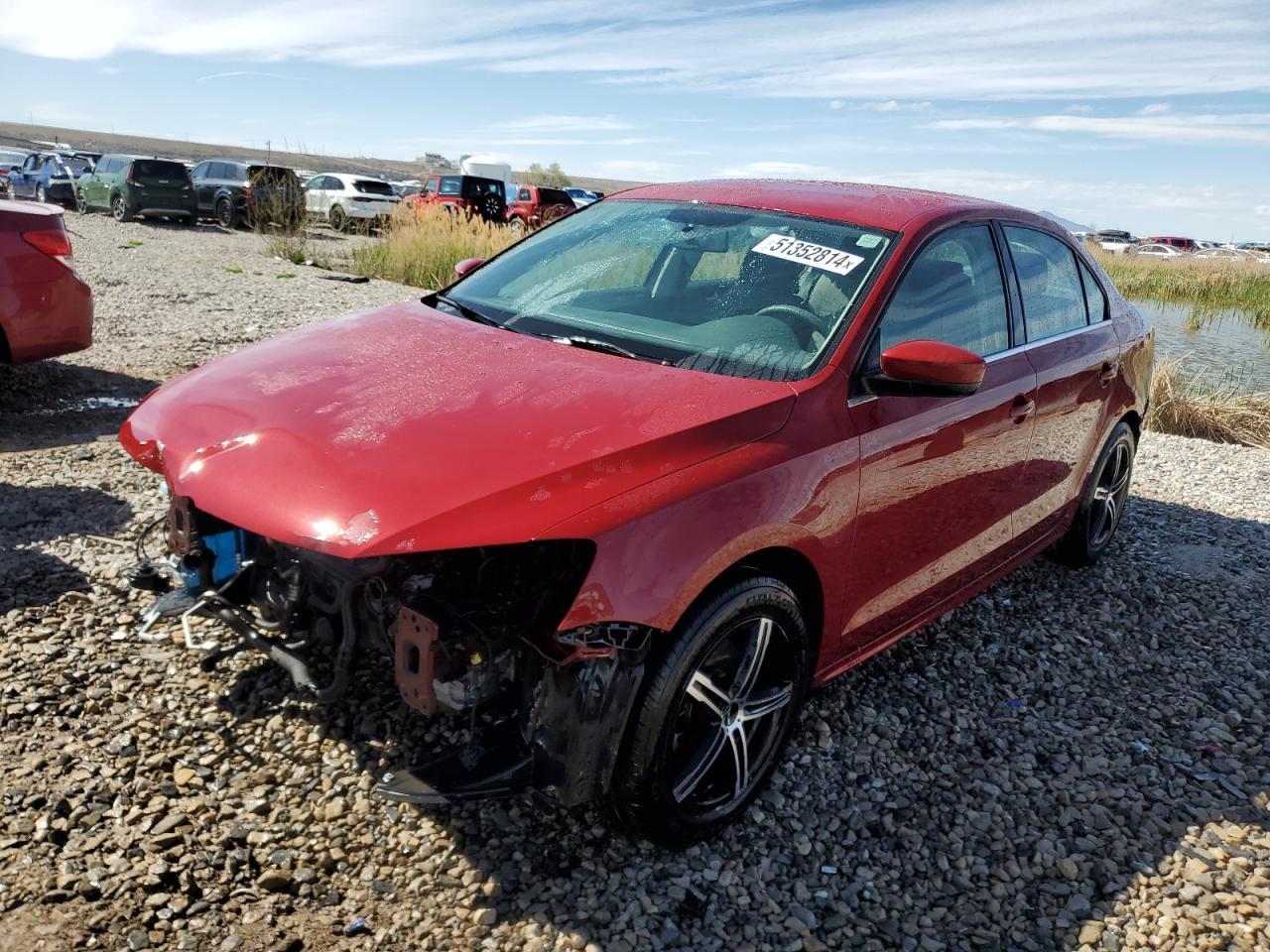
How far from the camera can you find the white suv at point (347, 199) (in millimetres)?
25156

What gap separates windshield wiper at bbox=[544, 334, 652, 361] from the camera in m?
3.05

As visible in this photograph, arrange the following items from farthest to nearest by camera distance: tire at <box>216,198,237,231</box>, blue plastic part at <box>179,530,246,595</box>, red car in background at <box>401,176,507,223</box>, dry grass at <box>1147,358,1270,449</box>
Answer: red car in background at <box>401,176,507,223</box> < tire at <box>216,198,237,231</box> < dry grass at <box>1147,358,1270,449</box> < blue plastic part at <box>179,530,246,595</box>

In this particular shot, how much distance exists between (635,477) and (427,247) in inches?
530

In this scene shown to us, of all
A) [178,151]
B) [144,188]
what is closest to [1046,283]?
[144,188]

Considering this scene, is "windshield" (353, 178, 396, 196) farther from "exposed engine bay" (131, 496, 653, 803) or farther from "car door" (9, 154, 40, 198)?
"exposed engine bay" (131, 496, 653, 803)

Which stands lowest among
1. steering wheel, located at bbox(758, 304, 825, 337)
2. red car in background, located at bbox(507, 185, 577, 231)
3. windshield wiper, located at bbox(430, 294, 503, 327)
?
windshield wiper, located at bbox(430, 294, 503, 327)

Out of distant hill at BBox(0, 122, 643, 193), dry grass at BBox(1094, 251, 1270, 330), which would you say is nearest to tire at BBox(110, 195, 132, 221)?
dry grass at BBox(1094, 251, 1270, 330)

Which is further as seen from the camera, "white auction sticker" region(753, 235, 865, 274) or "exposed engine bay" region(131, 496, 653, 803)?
"white auction sticker" region(753, 235, 865, 274)

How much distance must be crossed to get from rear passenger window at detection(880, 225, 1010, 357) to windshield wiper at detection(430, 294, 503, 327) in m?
1.30

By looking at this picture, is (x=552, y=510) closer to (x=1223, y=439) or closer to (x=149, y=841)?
(x=149, y=841)

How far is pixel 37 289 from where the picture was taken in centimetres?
600

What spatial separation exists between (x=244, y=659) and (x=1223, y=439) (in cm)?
975

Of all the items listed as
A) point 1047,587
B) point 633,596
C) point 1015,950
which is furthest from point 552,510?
point 1047,587

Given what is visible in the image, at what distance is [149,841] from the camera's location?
8.46 feet
